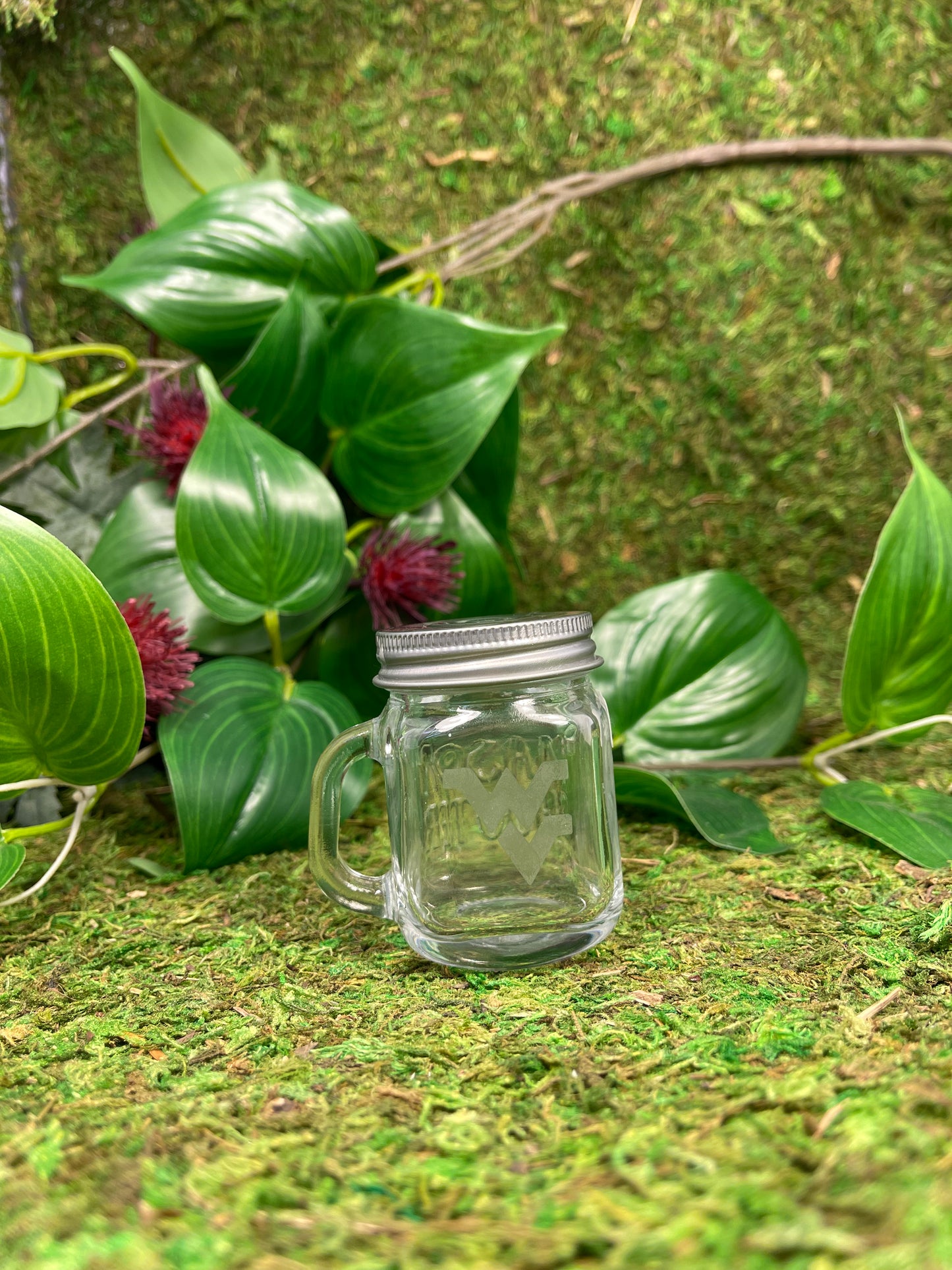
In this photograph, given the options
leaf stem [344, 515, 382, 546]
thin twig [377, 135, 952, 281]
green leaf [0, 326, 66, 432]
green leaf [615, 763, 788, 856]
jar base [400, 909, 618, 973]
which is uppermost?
thin twig [377, 135, 952, 281]

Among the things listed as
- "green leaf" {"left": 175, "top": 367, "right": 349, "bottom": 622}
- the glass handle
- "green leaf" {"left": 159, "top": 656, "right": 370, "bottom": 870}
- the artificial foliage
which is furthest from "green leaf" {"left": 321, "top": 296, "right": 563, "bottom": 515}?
the glass handle

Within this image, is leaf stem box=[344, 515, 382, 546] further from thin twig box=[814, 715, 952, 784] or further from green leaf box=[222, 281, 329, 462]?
thin twig box=[814, 715, 952, 784]

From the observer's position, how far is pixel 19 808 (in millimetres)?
875

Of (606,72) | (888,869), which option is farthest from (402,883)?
(606,72)

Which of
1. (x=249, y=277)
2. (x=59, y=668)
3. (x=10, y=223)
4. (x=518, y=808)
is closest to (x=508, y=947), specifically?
(x=518, y=808)

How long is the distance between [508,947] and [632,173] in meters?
0.84

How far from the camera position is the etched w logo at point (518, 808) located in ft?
1.96

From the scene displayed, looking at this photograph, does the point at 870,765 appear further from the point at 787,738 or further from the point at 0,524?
the point at 0,524

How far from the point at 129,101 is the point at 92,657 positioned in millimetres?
724

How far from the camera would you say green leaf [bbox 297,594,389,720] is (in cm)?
96

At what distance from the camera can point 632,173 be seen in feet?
3.52

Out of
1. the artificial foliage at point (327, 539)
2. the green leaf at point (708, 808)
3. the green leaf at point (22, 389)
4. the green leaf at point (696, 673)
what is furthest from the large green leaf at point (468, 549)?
the green leaf at point (22, 389)

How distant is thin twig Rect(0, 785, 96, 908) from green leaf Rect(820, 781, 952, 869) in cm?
57

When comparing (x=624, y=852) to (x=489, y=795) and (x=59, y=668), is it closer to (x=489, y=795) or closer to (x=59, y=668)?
(x=489, y=795)
